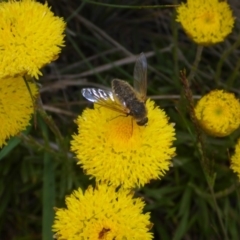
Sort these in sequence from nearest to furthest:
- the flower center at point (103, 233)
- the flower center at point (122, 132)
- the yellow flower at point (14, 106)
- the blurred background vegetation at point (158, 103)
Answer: the flower center at point (103, 233), the flower center at point (122, 132), the yellow flower at point (14, 106), the blurred background vegetation at point (158, 103)

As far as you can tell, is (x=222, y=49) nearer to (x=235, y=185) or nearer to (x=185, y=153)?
(x=185, y=153)

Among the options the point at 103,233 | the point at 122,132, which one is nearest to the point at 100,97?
the point at 122,132

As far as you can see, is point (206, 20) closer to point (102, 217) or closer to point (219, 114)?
point (219, 114)

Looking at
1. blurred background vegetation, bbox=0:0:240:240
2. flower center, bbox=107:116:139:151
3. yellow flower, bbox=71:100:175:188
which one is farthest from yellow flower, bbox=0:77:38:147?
flower center, bbox=107:116:139:151

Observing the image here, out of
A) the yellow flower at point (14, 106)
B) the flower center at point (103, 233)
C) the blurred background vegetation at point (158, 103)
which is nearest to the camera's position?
the flower center at point (103, 233)

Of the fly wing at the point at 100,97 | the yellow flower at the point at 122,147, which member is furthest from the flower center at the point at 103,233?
the fly wing at the point at 100,97

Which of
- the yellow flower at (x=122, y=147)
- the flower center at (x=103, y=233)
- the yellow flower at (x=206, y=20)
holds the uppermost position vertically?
the yellow flower at (x=206, y=20)

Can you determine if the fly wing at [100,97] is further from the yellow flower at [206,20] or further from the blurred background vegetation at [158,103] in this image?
the yellow flower at [206,20]
